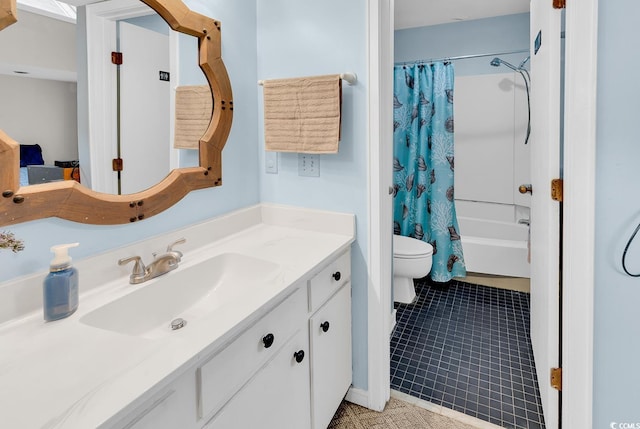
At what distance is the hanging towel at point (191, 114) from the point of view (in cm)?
144

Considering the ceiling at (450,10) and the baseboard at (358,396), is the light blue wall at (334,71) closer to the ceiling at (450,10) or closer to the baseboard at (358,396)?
the baseboard at (358,396)

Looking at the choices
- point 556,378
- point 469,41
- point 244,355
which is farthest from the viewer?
point 469,41

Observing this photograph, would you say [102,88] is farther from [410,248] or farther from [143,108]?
[410,248]

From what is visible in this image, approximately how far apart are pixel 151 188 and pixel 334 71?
0.90 metres

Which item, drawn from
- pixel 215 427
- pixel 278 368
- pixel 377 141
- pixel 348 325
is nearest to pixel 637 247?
pixel 377 141

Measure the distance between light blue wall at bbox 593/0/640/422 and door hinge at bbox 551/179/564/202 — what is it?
146 mm

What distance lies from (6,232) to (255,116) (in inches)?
44.6

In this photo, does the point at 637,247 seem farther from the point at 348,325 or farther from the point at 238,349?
the point at 238,349

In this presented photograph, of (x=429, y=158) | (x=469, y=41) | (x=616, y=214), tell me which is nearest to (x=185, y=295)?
(x=616, y=214)

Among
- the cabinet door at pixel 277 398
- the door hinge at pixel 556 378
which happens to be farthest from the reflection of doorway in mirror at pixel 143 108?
the door hinge at pixel 556 378

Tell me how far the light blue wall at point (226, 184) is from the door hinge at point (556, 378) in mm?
1460

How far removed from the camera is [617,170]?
125 centimetres

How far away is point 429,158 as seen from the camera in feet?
10.3

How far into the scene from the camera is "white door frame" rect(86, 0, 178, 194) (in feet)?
3.66
